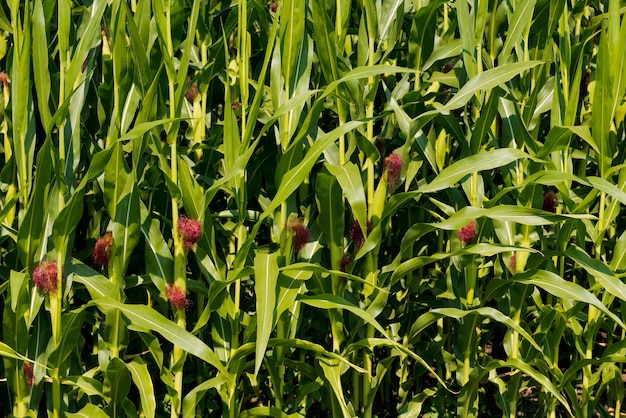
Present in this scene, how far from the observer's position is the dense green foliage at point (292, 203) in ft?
7.80

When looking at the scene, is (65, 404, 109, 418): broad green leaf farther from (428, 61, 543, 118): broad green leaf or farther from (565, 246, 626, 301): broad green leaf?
(565, 246, 626, 301): broad green leaf

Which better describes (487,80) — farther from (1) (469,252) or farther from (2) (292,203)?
(2) (292,203)

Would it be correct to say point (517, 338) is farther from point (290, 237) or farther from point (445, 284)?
point (290, 237)

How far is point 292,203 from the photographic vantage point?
2.65 metres

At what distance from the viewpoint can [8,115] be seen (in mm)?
2748

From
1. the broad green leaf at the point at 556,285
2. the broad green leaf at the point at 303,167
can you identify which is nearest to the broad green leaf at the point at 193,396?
the broad green leaf at the point at 303,167

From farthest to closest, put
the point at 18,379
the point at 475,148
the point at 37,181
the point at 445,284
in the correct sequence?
the point at 445,284, the point at 475,148, the point at 18,379, the point at 37,181

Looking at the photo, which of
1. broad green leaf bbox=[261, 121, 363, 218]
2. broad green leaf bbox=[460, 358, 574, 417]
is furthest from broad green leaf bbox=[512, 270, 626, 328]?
broad green leaf bbox=[261, 121, 363, 218]

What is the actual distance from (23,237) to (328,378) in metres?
0.98

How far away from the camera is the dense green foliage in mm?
2379

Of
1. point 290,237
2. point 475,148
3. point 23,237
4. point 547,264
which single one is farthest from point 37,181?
point 547,264

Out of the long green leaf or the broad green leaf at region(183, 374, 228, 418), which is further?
the broad green leaf at region(183, 374, 228, 418)

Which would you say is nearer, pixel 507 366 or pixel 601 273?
pixel 601 273

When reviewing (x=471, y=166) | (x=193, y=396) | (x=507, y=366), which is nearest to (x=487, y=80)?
(x=471, y=166)
